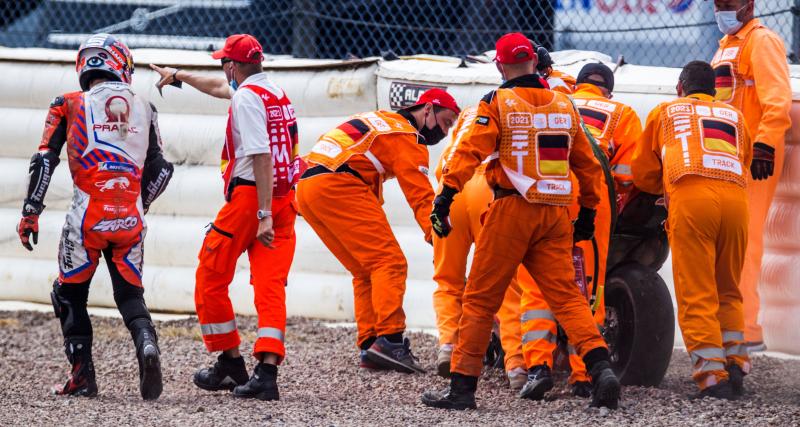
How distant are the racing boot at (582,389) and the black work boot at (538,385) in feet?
0.37

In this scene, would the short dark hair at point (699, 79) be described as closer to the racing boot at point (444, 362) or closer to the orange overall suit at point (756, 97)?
the orange overall suit at point (756, 97)

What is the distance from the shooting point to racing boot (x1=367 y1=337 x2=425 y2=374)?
660 centimetres

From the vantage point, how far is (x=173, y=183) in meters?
8.64

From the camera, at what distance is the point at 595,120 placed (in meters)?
6.26

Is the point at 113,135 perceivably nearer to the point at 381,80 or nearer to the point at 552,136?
the point at 552,136

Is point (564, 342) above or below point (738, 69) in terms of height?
below

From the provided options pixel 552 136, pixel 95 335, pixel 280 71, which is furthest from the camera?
pixel 280 71

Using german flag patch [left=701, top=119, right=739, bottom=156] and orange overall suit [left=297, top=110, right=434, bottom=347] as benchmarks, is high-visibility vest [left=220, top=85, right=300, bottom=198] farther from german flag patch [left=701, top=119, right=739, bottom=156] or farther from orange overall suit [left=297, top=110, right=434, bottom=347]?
german flag patch [left=701, top=119, right=739, bottom=156]

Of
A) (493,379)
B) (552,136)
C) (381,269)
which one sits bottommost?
(493,379)

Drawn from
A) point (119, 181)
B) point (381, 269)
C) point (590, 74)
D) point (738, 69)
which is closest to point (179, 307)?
point (381, 269)

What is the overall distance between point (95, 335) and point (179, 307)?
2.68 feet

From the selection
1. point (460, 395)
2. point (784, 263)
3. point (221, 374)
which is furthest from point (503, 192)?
point (784, 263)

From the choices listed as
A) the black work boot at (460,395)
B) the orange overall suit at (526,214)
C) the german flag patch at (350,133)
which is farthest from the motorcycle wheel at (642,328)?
the german flag patch at (350,133)

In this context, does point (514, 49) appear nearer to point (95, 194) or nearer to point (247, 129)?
point (247, 129)
